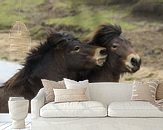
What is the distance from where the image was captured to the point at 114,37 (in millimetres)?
5594

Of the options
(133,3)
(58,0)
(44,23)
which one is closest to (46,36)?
(44,23)

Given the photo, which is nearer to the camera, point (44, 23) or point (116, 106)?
point (116, 106)

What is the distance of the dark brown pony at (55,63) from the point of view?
18.2 ft

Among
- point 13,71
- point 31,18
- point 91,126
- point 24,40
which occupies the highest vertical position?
point 31,18

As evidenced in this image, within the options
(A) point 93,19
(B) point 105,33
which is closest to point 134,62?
(B) point 105,33

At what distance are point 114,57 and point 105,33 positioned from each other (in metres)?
Answer: 0.41

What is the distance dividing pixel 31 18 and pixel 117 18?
1.37 metres

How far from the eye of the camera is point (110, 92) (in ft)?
16.9

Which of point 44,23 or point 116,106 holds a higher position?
point 44,23

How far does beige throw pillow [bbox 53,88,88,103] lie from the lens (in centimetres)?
463

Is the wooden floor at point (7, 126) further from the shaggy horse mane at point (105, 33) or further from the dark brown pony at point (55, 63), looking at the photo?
the shaggy horse mane at point (105, 33)

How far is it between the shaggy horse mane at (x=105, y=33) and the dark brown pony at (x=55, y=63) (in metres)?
0.12

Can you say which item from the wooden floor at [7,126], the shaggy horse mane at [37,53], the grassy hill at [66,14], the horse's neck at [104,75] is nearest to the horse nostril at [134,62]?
the horse's neck at [104,75]

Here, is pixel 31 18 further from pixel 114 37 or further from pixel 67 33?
pixel 114 37
